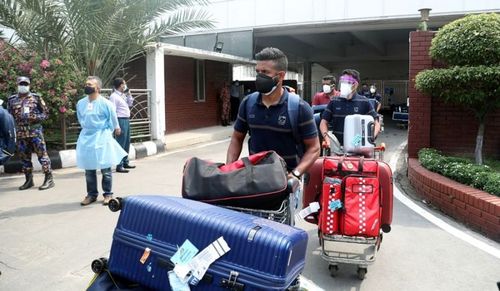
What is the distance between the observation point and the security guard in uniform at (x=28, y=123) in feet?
21.6

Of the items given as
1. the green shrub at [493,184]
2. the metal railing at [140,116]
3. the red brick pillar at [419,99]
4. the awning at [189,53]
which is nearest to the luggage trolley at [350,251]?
the green shrub at [493,184]

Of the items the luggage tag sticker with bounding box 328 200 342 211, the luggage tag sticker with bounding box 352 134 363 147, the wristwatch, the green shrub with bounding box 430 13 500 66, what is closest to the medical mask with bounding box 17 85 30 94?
the luggage tag sticker with bounding box 352 134 363 147

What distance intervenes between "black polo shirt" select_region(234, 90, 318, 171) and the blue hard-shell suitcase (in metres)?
0.98

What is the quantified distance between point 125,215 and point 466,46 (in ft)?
19.0

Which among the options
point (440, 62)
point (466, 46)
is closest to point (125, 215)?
point (466, 46)

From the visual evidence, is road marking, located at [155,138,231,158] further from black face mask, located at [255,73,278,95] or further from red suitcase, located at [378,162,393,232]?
black face mask, located at [255,73,278,95]

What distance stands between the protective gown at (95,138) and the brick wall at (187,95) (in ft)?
26.0

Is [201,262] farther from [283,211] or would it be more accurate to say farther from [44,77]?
[44,77]

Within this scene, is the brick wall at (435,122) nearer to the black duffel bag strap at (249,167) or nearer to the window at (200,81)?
the black duffel bag strap at (249,167)

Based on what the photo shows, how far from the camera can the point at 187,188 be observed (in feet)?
8.11

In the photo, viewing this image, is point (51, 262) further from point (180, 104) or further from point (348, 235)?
point (180, 104)

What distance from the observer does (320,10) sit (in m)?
15.6

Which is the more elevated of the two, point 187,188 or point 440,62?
point 440,62

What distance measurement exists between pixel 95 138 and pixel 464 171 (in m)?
4.70
